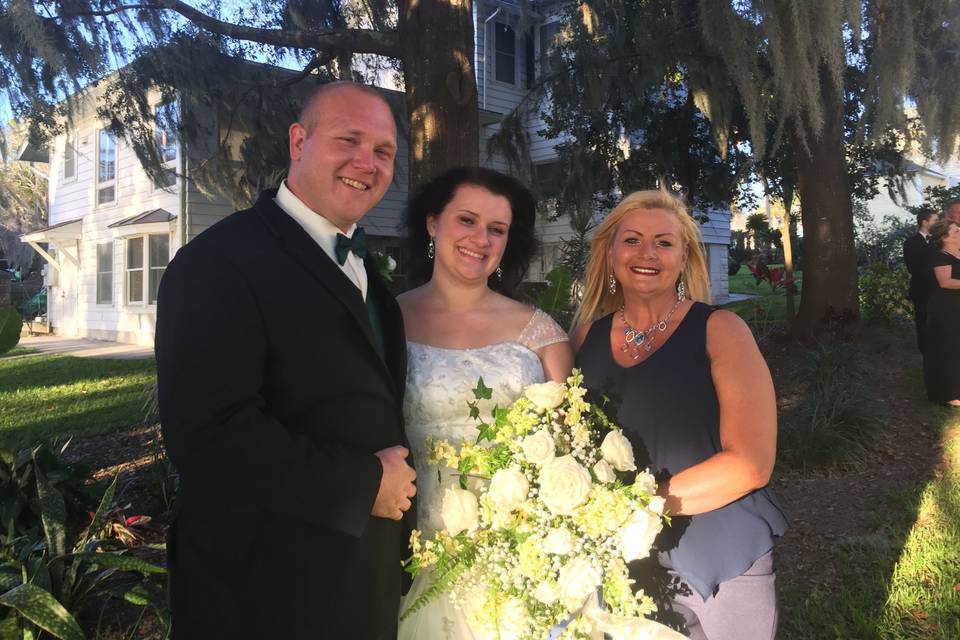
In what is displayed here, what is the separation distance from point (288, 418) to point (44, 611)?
1.98 m

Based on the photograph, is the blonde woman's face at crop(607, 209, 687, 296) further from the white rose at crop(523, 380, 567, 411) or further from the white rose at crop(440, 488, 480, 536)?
the white rose at crop(440, 488, 480, 536)

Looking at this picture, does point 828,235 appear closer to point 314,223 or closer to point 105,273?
point 314,223

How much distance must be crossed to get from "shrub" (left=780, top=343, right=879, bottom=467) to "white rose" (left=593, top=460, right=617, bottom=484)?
182 inches

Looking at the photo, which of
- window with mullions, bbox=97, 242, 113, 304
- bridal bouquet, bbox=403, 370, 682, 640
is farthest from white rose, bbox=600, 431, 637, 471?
window with mullions, bbox=97, 242, 113, 304

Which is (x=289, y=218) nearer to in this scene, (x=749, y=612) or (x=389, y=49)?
(x=749, y=612)

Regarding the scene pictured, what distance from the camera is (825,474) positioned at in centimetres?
564

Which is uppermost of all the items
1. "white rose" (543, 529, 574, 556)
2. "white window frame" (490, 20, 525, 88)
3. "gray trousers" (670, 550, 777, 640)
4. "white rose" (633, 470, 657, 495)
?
"white window frame" (490, 20, 525, 88)

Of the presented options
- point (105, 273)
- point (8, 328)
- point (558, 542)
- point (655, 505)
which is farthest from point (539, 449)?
point (105, 273)

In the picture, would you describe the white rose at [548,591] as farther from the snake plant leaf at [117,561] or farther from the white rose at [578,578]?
the snake plant leaf at [117,561]

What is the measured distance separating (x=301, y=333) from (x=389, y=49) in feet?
14.2

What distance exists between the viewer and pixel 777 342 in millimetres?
9328

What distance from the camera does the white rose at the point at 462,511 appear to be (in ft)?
5.88

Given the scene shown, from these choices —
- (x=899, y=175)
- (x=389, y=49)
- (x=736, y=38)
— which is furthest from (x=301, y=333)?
(x=899, y=175)

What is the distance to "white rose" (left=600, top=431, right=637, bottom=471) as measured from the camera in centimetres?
180
